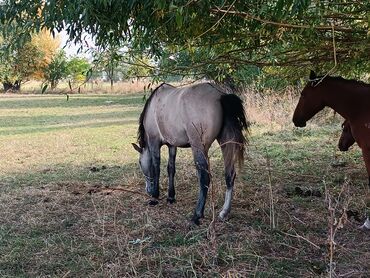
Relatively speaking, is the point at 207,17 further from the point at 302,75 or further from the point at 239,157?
the point at 302,75

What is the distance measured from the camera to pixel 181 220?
5039 millimetres

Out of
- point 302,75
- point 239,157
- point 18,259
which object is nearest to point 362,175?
point 302,75

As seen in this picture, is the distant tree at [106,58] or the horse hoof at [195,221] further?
the horse hoof at [195,221]

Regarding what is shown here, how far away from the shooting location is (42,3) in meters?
3.47

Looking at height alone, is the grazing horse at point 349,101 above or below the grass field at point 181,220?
above

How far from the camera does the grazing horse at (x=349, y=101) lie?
4.69m

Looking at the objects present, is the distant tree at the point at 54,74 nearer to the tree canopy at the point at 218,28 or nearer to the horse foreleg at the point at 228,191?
the tree canopy at the point at 218,28

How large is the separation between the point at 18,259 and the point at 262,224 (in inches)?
91.7

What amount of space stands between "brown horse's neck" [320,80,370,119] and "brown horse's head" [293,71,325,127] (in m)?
0.08

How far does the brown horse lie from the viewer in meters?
4.69

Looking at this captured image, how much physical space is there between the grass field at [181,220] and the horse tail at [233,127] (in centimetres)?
44

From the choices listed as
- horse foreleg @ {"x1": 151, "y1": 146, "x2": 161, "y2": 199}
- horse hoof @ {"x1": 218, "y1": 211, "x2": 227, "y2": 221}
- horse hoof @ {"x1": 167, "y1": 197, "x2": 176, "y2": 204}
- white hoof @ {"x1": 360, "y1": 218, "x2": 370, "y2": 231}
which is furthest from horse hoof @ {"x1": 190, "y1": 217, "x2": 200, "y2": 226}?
white hoof @ {"x1": 360, "y1": 218, "x2": 370, "y2": 231}

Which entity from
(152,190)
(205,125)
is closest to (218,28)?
(205,125)

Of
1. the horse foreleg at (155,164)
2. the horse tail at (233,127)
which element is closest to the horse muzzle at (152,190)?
the horse foreleg at (155,164)
